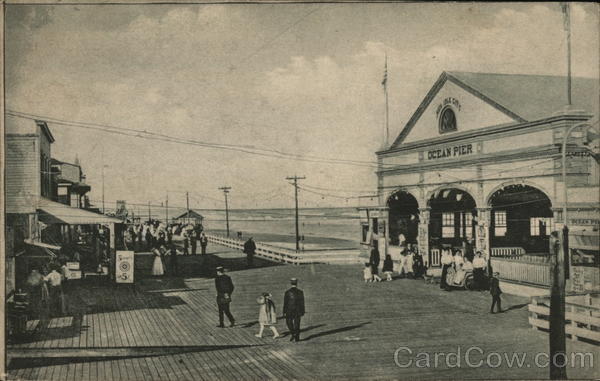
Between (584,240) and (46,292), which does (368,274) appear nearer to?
(584,240)

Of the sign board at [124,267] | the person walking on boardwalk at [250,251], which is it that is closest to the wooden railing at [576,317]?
the sign board at [124,267]

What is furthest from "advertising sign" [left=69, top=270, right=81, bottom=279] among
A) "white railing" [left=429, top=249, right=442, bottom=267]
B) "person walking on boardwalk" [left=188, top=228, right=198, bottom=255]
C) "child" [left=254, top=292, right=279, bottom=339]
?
"white railing" [left=429, top=249, right=442, bottom=267]

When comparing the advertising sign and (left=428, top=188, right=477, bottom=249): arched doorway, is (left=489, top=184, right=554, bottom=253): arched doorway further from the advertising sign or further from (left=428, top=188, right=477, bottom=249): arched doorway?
the advertising sign

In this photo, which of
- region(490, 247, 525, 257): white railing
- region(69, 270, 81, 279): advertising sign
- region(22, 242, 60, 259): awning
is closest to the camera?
region(22, 242, 60, 259): awning

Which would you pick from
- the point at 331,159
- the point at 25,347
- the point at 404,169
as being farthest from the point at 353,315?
the point at 404,169

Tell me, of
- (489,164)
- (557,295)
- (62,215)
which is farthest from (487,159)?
(62,215)
